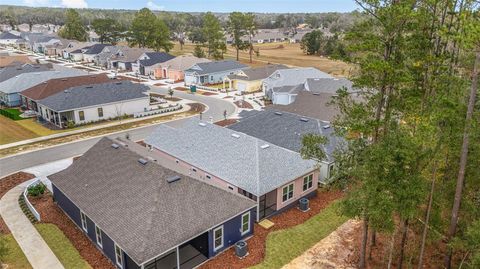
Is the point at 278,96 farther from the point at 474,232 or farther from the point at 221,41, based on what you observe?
the point at 221,41

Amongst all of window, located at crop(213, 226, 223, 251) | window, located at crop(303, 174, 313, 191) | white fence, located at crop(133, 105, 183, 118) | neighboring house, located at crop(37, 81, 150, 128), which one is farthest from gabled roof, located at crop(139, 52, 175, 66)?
window, located at crop(213, 226, 223, 251)

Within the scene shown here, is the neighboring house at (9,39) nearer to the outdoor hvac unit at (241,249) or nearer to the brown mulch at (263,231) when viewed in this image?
the brown mulch at (263,231)

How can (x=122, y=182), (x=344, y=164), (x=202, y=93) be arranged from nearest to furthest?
(x=344, y=164), (x=122, y=182), (x=202, y=93)

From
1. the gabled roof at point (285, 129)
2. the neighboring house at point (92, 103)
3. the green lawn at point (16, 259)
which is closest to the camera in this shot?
the green lawn at point (16, 259)

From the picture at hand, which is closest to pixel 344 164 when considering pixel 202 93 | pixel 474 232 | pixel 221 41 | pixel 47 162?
pixel 474 232

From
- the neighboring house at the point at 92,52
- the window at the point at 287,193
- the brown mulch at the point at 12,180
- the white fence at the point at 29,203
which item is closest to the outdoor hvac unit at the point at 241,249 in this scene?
the window at the point at 287,193

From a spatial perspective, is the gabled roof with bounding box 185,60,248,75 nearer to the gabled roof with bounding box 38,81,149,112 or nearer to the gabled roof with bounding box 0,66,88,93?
the gabled roof with bounding box 38,81,149,112
